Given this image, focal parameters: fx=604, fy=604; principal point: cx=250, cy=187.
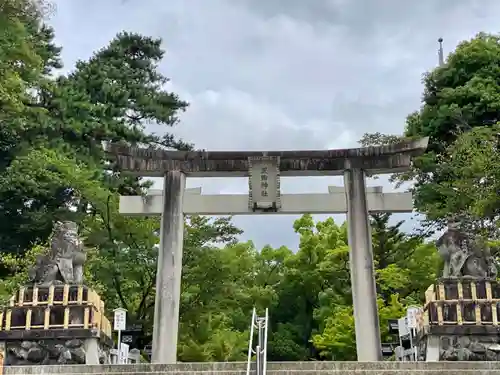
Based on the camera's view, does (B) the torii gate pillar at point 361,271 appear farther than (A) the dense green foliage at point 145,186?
No

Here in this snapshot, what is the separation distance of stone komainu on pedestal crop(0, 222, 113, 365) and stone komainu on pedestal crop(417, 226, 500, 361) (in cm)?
590

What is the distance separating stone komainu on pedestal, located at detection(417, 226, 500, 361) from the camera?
1034 cm

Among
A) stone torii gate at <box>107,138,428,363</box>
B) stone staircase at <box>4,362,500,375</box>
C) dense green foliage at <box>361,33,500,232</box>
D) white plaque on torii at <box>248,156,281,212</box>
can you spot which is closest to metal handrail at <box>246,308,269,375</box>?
stone staircase at <box>4,362,500,375</box>

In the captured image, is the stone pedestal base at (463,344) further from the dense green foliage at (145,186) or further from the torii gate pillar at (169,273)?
the torii gate pillar at (169,273)

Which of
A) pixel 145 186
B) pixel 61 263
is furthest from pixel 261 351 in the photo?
pixel 145 186

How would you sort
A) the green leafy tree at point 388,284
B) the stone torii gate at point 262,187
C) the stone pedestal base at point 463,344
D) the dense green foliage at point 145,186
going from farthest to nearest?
the green leafy tree at point 388,284, the dense green foliage at point 145,186, the stone torii gate at point 262,187, the stone pedestal base at point 463,344

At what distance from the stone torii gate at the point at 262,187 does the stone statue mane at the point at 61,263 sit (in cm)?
154

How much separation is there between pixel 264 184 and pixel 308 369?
5.08m

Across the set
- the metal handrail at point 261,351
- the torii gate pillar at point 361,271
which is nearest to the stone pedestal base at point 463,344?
the torii gate pillar at point 361,271

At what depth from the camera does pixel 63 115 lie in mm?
21828

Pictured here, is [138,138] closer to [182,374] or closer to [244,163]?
[244,163]

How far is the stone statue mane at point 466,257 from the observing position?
1088cm

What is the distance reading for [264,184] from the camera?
12398 millimetres

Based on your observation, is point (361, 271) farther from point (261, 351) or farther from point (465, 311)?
point (261, 351)
